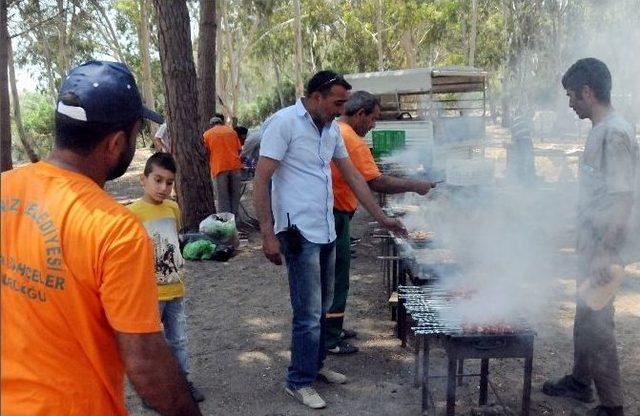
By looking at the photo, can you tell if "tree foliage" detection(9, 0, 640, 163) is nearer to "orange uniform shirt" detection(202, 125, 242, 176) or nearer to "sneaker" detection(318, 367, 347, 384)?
"orange uniform shirt" detection(202, 125, 242, 176)

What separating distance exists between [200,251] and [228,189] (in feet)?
6.18

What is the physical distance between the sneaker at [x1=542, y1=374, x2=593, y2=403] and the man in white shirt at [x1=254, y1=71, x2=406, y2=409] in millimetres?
1750

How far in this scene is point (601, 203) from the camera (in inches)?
143

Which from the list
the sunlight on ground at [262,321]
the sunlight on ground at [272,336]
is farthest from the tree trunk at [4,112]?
the sunlight on ground at [272,336]

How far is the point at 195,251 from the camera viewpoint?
28.0 ft

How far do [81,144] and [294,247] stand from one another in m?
2.36

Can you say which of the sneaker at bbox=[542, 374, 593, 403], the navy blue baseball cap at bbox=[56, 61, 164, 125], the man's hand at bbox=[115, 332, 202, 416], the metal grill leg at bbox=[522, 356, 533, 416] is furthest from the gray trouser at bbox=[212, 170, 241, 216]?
the man's hand at bbox=[115, 332, 202, 416]

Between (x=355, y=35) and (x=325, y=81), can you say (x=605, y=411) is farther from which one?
(x=355, y=35)

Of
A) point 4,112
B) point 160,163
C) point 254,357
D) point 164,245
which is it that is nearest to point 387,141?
point 254,357

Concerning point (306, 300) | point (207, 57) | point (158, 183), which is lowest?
point (306, 300)

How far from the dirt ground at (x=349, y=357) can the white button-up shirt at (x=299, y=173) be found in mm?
1329

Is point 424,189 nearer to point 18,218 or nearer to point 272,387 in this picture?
point 272,387

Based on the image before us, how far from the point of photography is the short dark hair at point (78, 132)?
1.62 m

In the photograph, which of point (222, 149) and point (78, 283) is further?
point (222, 149)
